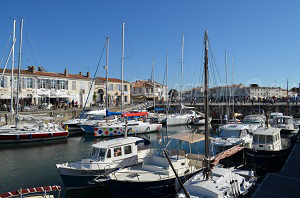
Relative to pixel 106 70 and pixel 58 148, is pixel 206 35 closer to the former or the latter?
pixel 58 148

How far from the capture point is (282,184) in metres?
10.7

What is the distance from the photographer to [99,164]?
13750 mm

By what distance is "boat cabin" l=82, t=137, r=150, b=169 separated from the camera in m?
14.0

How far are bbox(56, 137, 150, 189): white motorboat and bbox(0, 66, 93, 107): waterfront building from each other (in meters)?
31.0

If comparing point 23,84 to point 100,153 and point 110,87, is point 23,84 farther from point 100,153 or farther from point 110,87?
point 100,153

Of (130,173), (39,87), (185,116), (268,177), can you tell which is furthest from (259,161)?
(39,87)

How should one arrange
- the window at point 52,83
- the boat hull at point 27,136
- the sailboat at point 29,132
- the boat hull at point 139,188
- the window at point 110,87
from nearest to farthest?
the boat hull at point 139,188, the boat hull at point 27,136, the sailboat at point 29,132, the window at point 52,83, the window at point 110,87

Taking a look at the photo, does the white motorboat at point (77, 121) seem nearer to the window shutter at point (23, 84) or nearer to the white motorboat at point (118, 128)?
the white motorboat at point (118, 128)

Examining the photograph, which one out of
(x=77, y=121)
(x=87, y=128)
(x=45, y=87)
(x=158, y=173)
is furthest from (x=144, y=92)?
(x=158, y=173)

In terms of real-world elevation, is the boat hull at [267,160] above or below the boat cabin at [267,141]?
below

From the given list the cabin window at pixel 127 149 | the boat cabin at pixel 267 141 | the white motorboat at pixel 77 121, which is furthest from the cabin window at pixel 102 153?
the white motorboat at pixel 77 121

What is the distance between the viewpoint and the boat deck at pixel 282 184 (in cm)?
973

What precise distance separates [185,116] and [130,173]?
106 ft

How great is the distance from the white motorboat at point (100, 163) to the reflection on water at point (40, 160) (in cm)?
84
